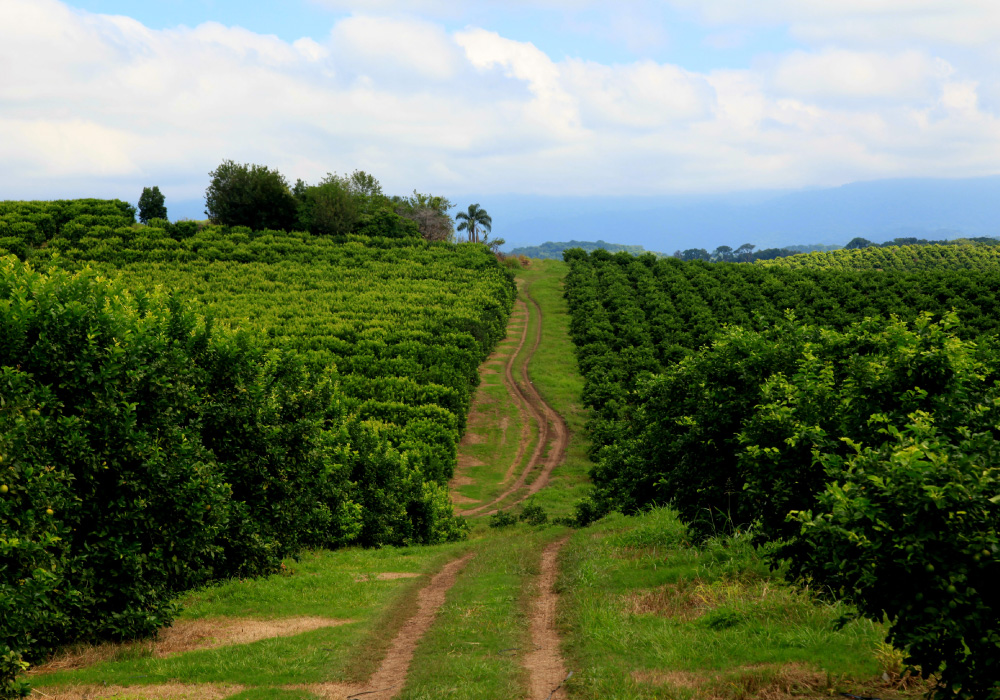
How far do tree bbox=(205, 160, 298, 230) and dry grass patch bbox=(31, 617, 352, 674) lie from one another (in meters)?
70.4

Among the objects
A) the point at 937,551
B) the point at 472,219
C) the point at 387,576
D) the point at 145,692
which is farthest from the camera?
the point at 472,219

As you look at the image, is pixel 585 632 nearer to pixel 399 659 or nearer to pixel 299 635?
pixel 399 659

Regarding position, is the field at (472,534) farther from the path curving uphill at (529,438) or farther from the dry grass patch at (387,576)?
the path curving uphill at (529,438)

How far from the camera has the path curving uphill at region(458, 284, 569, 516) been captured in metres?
34.2

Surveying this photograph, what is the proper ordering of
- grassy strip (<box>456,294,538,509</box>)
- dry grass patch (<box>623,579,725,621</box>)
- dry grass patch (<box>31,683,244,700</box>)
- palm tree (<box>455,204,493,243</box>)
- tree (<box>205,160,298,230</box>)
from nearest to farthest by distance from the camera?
dry grass patch (<box>31,683,244,700</box>) < dry grass patch (<box>623,579,725,621</box>) < grassy strip (<box>456,294,538,509</box>) < tree (<box>205,160,298,230</box>) < palm tree (<box>455,204,493,243</box>)

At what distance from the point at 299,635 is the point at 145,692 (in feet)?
10.5

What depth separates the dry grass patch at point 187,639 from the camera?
1096 cm

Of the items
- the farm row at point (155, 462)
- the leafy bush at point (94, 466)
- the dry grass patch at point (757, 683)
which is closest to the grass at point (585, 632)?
the dry grass patch at point (757, 683)

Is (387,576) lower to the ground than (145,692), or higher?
lower

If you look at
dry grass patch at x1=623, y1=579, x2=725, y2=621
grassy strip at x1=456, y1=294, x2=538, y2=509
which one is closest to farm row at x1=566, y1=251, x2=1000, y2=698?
dry grass patch at x1=623, y1=579, x2=725, y2=621

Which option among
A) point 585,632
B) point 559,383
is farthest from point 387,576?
point 559,383

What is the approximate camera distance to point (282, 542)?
18.0 meters

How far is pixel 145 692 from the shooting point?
9633mm

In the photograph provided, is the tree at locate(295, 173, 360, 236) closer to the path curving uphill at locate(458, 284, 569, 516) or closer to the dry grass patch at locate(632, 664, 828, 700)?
the path curving uphill at locate(458, 284, 569, 516)
